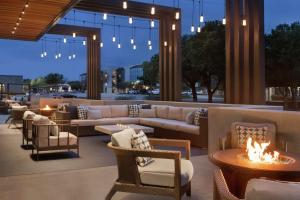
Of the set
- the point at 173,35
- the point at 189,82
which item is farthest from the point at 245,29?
the point at 189,82

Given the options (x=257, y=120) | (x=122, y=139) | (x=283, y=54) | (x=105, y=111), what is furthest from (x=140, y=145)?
(x=283, y=54)

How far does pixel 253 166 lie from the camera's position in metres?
3.17

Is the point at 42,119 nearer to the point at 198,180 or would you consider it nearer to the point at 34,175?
the point at 34,175

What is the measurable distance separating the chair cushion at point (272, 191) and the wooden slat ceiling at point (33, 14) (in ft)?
27.1

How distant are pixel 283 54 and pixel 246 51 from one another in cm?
1245

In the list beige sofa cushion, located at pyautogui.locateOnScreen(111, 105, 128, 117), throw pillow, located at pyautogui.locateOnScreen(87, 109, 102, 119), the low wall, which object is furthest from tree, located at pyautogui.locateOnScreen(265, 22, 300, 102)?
the low wall

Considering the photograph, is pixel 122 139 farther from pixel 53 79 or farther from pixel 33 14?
pixel 53 79

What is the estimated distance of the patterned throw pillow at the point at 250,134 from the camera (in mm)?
4812

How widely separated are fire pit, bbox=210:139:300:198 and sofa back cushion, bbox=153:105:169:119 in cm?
588

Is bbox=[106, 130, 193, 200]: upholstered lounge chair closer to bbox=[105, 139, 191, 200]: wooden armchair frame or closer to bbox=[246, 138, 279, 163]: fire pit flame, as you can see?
bbox=[105, 139, 191, 200]: wooden armchair frame

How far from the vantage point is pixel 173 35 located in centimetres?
1250

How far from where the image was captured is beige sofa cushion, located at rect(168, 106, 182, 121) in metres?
9.13

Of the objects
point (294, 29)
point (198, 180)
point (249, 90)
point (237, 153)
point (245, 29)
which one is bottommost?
point (198, 180)

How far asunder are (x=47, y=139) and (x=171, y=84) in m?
7.27
